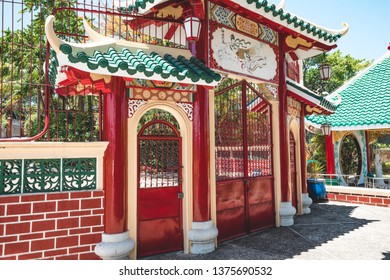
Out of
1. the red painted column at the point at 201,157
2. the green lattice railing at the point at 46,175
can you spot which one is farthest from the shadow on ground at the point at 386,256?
the green lattice railing at the point at 46,175

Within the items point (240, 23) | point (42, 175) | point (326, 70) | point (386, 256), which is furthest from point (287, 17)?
point (42, 175)

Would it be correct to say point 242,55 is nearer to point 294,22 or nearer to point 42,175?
point 294,22

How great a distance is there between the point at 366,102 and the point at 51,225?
1086 cm

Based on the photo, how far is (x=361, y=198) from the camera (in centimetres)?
979

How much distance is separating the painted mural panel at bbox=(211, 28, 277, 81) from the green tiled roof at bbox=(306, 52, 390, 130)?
490cm

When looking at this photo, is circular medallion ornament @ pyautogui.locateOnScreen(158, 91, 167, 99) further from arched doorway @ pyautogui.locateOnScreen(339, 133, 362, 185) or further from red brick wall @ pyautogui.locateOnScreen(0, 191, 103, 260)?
arched doorway @ pyautogui.locateOnScreen(339, 133, 362, 185)

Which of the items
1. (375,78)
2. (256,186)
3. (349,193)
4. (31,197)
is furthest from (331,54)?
(31,197)

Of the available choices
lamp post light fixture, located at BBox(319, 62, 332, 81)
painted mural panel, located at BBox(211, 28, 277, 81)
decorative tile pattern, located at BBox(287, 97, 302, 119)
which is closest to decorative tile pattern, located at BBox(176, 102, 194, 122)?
painted mural panel, located at BBox(211, 28, 277, 81)

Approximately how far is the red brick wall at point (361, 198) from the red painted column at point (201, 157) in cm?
670

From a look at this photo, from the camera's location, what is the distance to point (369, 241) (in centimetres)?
601

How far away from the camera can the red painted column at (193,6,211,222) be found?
209 inches

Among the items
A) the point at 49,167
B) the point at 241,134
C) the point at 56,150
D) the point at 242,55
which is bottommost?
the point at 49,167

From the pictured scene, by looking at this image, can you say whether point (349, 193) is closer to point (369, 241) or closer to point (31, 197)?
point (369, 241)

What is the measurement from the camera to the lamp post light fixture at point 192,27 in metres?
5.06
